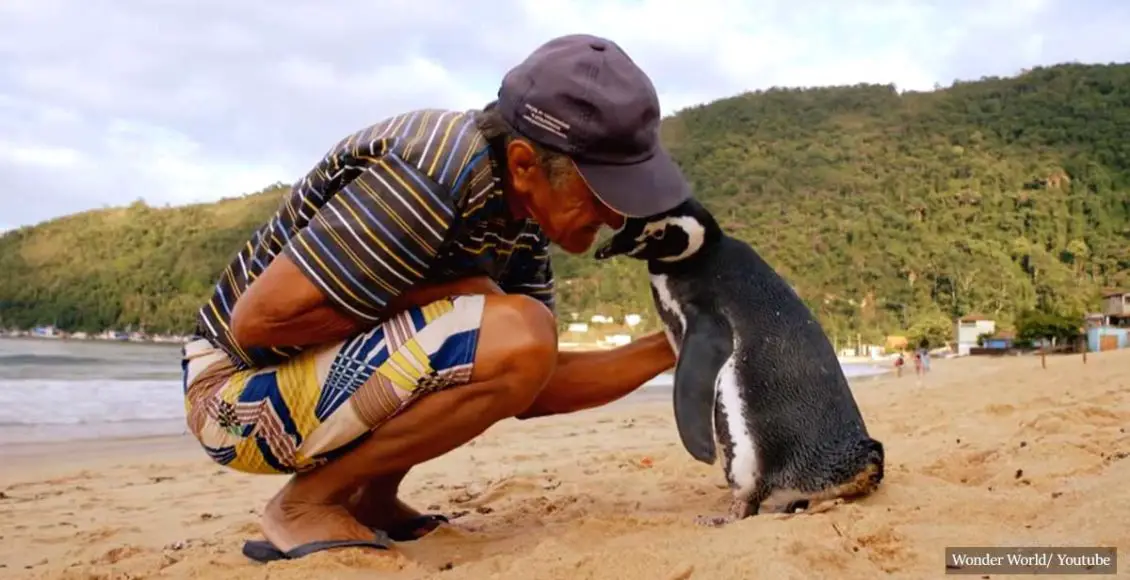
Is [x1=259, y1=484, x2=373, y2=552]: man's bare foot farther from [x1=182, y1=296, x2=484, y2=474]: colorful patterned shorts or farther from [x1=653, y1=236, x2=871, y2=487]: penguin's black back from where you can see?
[x1=653, y1=236, x2=871, y2=487]: penguin's black back

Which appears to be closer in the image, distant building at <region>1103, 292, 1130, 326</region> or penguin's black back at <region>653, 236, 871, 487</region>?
penguin's black back at <region>653, 236, 871, 487</region>

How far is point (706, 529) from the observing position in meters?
2.22

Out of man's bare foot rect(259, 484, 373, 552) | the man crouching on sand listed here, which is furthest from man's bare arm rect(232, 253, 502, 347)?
man's bare foot rect(259, 484, 373, 552)

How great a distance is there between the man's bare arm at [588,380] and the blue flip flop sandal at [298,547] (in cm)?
56

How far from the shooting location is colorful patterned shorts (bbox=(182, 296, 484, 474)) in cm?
219

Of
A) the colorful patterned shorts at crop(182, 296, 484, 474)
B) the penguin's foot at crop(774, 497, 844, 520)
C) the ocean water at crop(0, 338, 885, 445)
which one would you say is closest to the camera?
the colorful patterned shorts at crop(182, 296, 484, 474)

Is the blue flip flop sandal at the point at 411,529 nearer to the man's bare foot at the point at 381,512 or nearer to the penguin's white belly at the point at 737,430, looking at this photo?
the man's bare foot at the point at 381,512

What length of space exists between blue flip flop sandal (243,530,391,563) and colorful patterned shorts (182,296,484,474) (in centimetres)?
19

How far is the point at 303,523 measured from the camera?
2264 mm

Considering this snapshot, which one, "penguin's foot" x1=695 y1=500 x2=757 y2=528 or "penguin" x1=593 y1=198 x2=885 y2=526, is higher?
"penguin" x1=593 y1=198 x2=885 y2=526

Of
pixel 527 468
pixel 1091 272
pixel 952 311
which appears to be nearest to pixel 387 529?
pixel 527 468

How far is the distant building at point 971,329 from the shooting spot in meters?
51.2

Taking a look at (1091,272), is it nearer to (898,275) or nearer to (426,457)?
(898,275)

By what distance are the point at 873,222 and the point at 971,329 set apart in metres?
20.2
